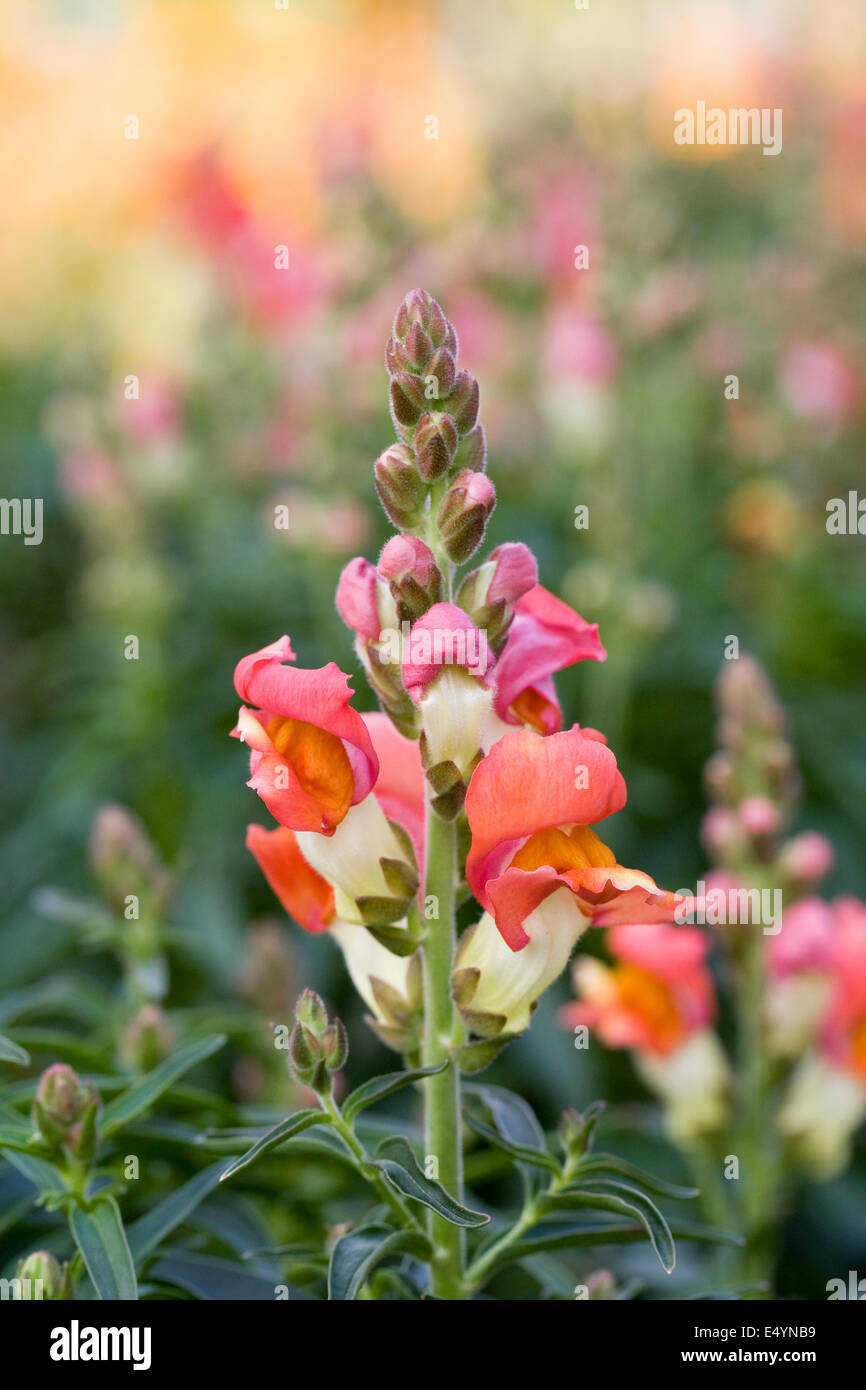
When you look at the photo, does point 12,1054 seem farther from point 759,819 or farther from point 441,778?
point 759,819

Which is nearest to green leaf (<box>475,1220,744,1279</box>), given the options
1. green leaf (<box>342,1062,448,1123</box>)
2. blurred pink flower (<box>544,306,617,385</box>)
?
green leaf (<box>342,1062,448,1123</box>)


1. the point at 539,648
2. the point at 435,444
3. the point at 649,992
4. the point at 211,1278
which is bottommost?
the point at 211,1278

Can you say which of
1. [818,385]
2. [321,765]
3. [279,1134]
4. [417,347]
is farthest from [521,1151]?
[818,385]

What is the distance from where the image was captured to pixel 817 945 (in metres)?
1.39

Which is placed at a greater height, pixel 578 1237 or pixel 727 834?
pixel 727 834

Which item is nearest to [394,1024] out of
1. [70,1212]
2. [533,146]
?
[70,1212]

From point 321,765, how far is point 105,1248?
1.17 feet

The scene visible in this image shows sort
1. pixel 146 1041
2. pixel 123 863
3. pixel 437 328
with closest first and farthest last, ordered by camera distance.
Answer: pixel 437 328, pixel 146 1041, pixel 123 863

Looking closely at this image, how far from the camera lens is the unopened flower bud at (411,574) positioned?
2.76ft

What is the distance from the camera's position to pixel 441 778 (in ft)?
2.79

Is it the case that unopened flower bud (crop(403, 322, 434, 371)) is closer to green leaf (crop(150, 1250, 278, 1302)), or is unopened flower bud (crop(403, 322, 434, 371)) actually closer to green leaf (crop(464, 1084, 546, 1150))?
green leaf (crop(464, 1084, 546, 1150))

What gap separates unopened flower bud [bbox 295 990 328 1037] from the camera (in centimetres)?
84

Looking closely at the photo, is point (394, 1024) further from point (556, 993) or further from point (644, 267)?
point (644, 267)

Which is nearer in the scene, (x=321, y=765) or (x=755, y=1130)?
(x=321, y=765)
